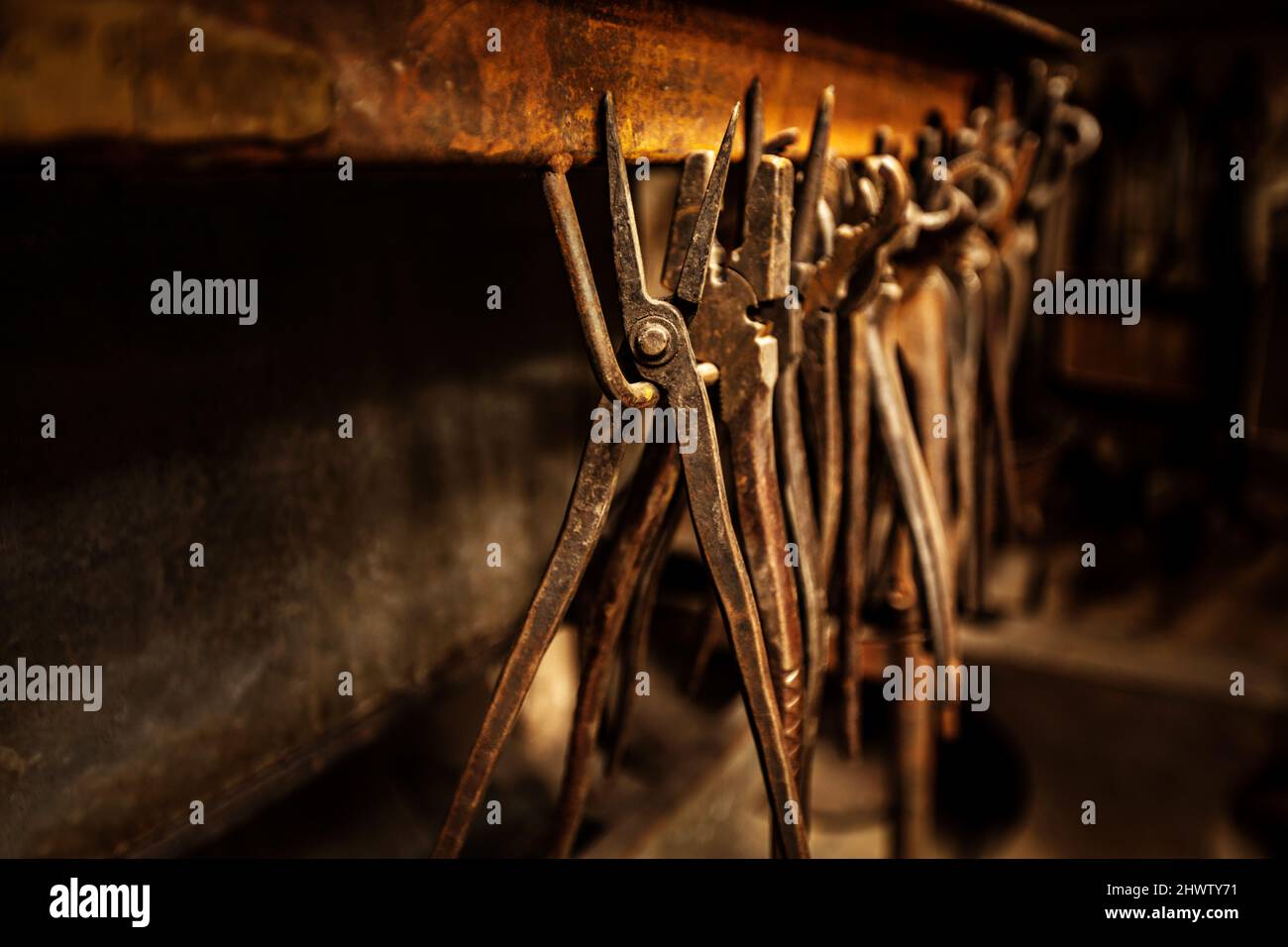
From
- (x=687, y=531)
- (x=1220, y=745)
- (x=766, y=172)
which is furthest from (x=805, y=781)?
(x=1220, y=745)

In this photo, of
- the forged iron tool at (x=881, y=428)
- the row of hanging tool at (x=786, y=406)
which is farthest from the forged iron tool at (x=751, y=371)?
the forged iron tool at (x=881, y=428)

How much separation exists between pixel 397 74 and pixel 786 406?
1.39 ft

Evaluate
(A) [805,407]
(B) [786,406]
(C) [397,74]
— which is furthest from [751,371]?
(C) [397,74]

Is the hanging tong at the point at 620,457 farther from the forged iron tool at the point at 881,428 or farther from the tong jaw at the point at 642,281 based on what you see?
the forged iron tool at the point at 881,428

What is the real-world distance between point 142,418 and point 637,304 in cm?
53

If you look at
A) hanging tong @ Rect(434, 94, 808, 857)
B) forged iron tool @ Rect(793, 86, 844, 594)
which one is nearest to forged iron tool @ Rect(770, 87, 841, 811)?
forged iron tool @ Rect(793, 86, 844, 594)

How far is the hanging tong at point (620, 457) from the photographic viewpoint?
60 cm

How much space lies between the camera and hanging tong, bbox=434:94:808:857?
0.60m

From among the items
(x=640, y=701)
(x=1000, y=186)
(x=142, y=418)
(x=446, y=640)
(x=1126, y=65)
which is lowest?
(x=640, y=701)

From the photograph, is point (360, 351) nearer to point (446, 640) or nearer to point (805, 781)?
point (446, 640)

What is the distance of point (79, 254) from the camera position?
815 millimetres

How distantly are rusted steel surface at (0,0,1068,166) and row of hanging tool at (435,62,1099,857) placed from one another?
40 mm

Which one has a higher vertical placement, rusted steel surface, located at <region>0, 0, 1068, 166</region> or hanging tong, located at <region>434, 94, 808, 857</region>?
rusted steel surface, located at <region>0, 0, 1068, 166</region>

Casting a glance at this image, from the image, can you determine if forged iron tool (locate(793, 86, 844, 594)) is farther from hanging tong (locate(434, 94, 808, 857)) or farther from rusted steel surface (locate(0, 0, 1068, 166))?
hanging tong (locate(434, 94, 808, 857))
